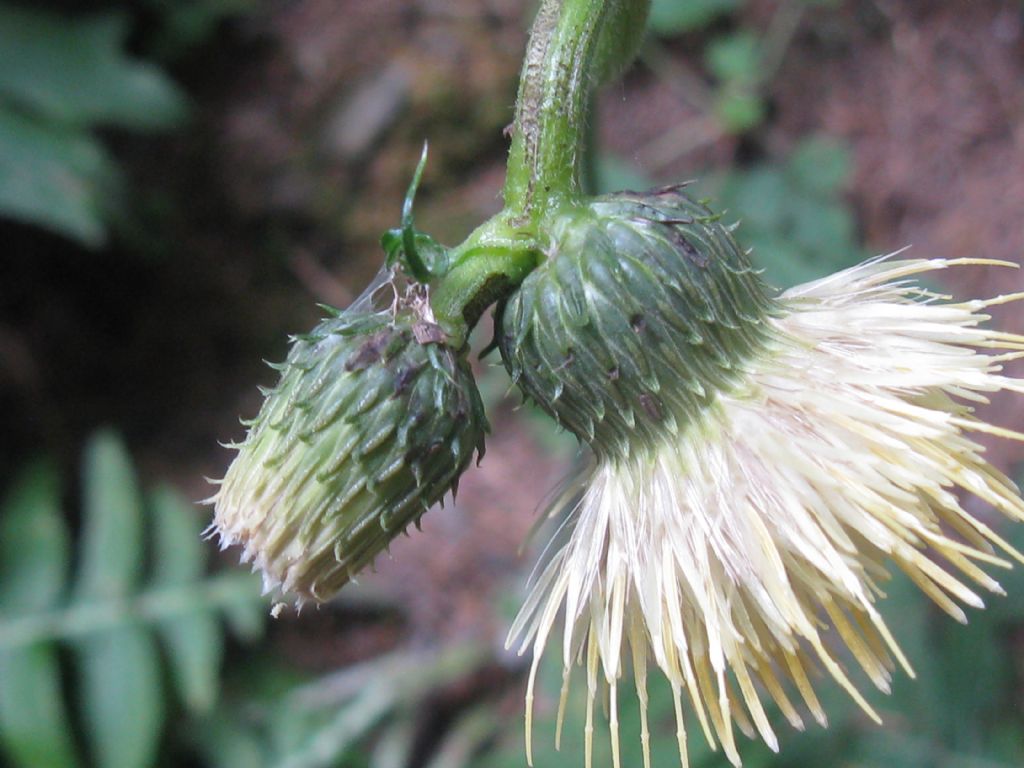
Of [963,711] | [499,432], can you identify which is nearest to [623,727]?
[963,711]

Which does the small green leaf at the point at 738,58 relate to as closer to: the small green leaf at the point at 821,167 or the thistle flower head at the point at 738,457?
the small green leaf at the point at 821,167

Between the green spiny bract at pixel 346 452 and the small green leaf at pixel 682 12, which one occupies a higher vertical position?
the small green leaf at pixel 682 12

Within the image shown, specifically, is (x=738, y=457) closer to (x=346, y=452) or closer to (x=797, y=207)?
(x=346, y=452)

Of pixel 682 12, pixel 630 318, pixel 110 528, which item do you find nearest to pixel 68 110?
pixel 110 528

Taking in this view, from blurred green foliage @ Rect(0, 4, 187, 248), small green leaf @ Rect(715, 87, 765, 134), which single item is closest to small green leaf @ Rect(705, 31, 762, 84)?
small green leaf @ Rect(715, 87, 765, 134)

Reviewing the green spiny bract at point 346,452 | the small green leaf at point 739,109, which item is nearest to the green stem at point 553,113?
the green spiny bract at point 346,452

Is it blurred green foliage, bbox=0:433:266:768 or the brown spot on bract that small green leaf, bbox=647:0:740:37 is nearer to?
blurred green foliage, bbox=0:433:266:768
